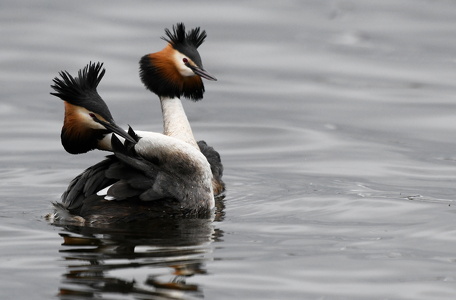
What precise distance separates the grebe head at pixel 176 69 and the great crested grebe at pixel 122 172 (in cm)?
197

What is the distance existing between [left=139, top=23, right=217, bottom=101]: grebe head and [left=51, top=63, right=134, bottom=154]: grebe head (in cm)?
217

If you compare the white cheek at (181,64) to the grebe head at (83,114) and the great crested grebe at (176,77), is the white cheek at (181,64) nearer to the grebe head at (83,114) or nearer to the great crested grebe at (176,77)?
the great crested grebe at (176,77)

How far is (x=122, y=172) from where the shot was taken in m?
8.41

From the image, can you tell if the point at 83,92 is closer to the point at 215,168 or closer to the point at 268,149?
the point at 215,168

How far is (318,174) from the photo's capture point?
11008mm

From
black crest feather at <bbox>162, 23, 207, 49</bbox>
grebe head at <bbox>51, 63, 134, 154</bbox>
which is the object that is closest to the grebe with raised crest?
grebe head at <bbox>51, 63, 134, 154</bbox>

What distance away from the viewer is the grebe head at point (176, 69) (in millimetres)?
10789

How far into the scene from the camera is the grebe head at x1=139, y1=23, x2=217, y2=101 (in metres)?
10.8

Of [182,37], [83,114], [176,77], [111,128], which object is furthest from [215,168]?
[83,114]

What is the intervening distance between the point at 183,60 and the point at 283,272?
4.26 m

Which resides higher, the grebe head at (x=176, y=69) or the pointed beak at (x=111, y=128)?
the grebe head at (x=176, y=69)

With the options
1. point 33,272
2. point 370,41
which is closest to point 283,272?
point 33,272

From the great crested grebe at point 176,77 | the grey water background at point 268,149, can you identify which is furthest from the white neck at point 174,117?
the grey water background at point 268,149

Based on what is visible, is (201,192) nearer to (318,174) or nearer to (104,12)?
(318,174)
